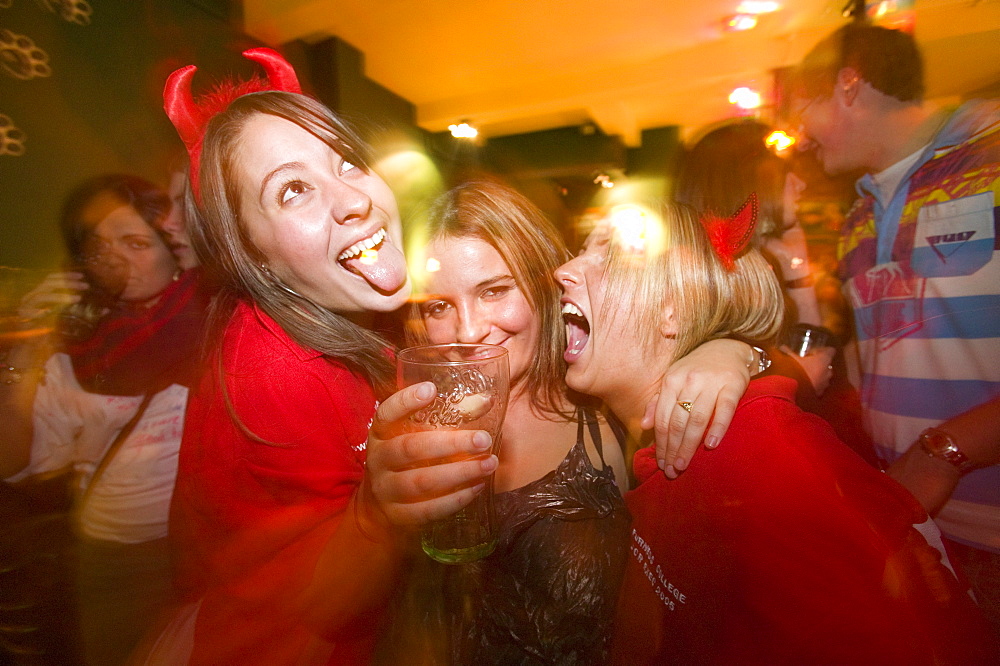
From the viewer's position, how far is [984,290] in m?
0.62

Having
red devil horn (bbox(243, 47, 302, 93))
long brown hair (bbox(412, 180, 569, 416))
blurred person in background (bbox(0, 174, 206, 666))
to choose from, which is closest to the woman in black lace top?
long brown hair (bbox(412, 180, 569, 416))

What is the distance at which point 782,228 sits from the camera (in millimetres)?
823

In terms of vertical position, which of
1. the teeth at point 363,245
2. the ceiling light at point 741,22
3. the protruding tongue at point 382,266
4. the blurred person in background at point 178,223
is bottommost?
the protruding tongue at point 382,266

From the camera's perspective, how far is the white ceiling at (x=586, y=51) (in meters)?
0.67

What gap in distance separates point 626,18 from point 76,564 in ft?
5.62

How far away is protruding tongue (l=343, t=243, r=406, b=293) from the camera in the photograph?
3.11ft

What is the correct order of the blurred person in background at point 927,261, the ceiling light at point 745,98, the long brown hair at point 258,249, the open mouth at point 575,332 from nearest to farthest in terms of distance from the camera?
the blurred person in background at point 927,261
the ceiling light at point 745,98
the long brown hair at point 258,249
the open mouth at point 575,332

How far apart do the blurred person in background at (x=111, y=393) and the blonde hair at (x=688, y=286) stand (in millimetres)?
1182

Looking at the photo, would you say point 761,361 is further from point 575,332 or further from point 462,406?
point 462,406

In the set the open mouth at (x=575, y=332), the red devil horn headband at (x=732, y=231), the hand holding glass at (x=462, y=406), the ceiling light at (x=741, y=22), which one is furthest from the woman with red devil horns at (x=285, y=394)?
the ceiling light at (x=741, y=22)

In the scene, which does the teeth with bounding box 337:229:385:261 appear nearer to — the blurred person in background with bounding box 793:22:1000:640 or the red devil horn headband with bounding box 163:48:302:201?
the red devil horn headband with bounding box 163:48:302:201

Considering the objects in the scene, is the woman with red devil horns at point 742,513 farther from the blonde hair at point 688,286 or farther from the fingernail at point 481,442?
the fingernail at point 481,442

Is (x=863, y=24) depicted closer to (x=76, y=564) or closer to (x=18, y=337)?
(x=18, y=337)

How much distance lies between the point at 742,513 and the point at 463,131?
992mm
